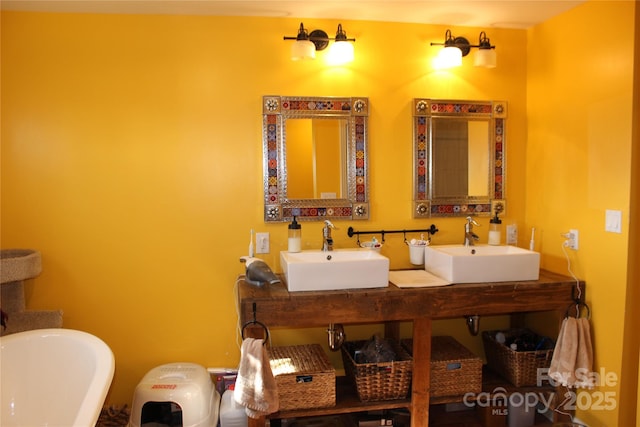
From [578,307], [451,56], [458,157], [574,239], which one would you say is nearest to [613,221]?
[574,239]

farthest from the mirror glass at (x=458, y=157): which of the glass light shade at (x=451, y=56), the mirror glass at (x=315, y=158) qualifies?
the mirror glass at (x=315, y=158)

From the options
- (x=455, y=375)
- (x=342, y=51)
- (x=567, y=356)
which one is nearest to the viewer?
(x=567, y=356)

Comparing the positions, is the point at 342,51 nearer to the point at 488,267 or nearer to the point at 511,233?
the point at 488,267

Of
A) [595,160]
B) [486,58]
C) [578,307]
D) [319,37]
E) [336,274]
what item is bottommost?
[578,307]

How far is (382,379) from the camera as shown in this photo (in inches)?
88.0

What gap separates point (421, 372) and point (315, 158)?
49.8 inches

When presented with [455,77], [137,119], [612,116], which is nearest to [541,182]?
[612,116]

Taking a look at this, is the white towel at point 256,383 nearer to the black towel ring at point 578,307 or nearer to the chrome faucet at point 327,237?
the chrome faucet at point 327,237

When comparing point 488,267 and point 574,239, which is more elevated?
point 574,239

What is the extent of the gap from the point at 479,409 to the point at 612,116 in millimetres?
1693

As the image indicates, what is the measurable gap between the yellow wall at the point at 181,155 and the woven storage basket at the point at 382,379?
19.4 inches

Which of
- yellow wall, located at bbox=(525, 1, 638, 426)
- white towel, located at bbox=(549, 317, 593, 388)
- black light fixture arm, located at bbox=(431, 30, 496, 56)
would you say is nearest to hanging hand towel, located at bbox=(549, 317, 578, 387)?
white towel, located at bbox=(549, 317, 593, 388)

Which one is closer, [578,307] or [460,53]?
[578,307]

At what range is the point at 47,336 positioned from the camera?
6.73 ft
